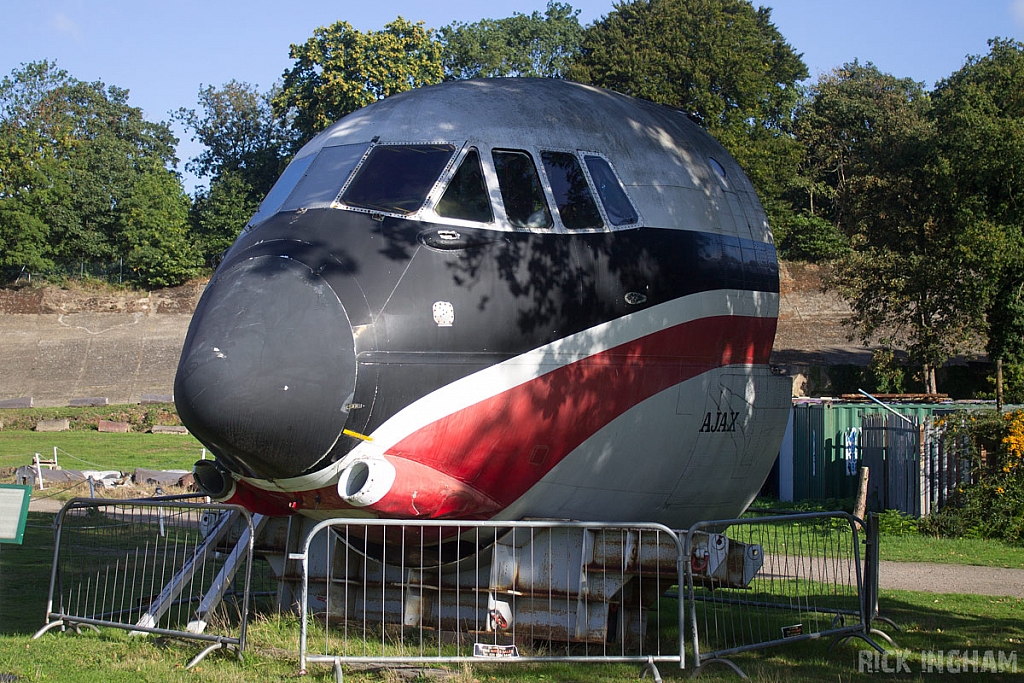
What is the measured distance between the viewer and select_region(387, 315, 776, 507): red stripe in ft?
23.6

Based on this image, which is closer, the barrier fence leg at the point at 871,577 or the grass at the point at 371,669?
the grass at the point at 371,669

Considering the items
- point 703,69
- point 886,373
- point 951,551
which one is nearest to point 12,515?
point 951,551

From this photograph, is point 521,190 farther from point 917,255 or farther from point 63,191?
point 63,191

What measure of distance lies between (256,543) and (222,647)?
3.88 ft

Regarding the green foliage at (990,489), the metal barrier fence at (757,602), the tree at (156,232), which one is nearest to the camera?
the metal barrier fence at (757,602)

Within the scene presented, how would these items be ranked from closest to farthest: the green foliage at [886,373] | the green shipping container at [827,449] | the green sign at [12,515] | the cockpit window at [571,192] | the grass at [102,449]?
the cockpit window at [571,192]
the green sign at [12,515]
the green shipping container at [827,449]
the grass at [102,449]
the green foliage at [886,373]

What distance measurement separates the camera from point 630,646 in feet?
28.3

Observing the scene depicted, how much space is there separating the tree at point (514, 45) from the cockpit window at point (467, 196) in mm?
64720

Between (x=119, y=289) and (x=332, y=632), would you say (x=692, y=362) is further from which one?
(x=119, y=289)

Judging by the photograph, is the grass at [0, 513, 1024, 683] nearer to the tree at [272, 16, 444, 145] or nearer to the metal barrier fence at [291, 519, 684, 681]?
the metal barrier fence at [291, 519, 684, 681]

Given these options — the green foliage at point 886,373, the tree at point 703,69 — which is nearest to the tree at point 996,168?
the green foliage at point 886,373

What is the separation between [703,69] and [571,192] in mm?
50690

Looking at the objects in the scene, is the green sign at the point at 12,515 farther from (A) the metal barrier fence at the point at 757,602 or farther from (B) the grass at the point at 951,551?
(B) the grass at the point at 951,551

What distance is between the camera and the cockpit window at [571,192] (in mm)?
8016
